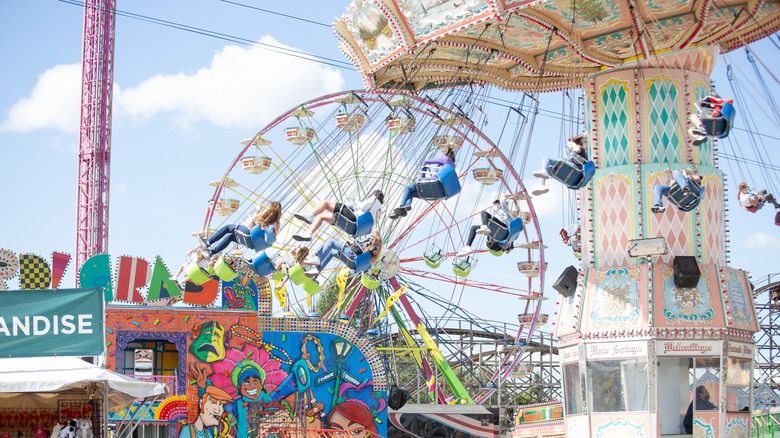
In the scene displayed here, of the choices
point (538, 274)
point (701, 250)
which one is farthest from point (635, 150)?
point (538, 274)

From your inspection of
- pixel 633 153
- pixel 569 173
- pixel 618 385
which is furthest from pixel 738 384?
pixel 569 173

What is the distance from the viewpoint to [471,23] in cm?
1770

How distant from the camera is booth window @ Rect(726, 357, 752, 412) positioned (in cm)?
1823

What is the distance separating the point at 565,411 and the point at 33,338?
28.7 feet

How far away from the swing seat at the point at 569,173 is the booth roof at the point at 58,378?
661 cm

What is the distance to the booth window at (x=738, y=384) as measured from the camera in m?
18.2

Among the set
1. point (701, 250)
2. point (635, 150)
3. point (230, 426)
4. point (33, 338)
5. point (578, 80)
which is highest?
point (578, 80)

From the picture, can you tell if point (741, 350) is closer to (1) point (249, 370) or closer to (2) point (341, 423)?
(2) point (341, 423)

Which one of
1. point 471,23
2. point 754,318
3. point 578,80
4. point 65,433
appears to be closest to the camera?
point 65,433

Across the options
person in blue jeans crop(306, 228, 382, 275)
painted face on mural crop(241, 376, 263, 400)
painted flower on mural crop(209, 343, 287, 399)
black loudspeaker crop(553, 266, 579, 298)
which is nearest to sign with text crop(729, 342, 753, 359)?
black loudspeaker crop(553, 266, 579, 298)

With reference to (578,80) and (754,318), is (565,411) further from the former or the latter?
(578,80)

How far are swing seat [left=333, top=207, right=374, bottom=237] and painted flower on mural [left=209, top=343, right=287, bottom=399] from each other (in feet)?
26.2

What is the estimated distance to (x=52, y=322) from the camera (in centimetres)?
1445

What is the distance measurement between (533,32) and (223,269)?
7.69 metres
